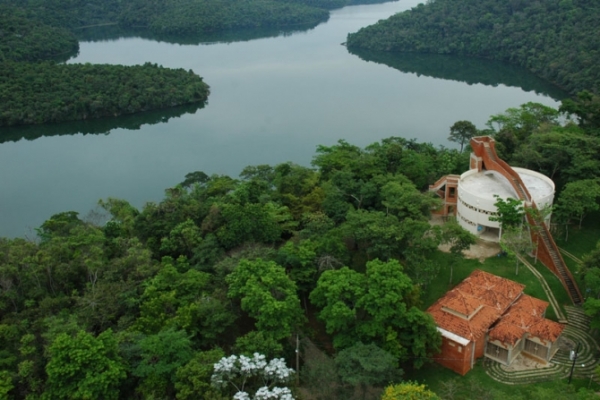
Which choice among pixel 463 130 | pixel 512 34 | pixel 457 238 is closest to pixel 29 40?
pixel 463 130

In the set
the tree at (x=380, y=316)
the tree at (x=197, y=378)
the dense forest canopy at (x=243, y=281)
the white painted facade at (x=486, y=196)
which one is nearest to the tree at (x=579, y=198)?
the dense forest canopy at (x=243, y=281)

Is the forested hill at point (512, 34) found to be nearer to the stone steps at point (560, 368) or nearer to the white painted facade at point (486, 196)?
the white painted facade at point (486, 196)

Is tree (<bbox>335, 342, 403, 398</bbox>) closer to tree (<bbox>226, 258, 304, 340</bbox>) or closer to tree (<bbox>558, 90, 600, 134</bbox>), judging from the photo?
tree (<bbox>226, 258, 304, 340</bbox>)

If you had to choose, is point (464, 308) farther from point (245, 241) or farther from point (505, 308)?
point (245, 241)

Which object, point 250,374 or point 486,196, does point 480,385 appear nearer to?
point 250,374

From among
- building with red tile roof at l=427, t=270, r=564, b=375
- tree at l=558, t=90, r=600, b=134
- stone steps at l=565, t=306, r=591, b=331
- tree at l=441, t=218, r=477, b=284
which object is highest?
tree at l=558, t=90, r=600, b=134

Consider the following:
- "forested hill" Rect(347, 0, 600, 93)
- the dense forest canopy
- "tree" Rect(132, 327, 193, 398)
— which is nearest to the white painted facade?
the dense forest canopy

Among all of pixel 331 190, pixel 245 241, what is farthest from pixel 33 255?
pixel 331 190
